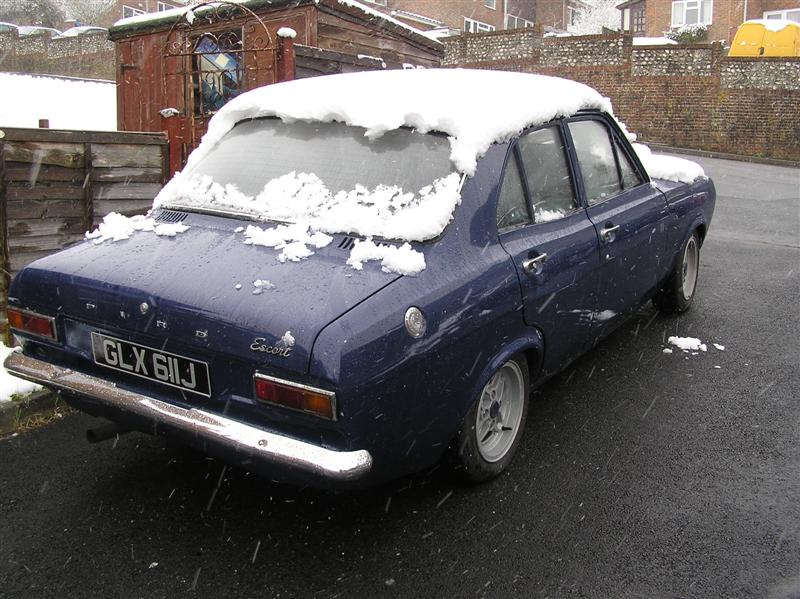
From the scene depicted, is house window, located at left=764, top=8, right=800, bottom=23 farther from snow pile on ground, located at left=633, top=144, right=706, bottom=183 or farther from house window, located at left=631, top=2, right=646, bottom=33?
snow pile on ground, located at left=633, top=144, right=706, bottom=183

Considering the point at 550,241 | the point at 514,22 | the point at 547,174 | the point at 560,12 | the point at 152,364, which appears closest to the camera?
the point at 152,364

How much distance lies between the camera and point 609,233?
396 centimetres

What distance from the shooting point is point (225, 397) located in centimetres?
260

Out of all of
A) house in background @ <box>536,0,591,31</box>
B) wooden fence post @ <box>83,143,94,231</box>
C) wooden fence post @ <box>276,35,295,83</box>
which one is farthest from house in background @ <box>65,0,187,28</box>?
wooden fence post @ <box>83,143,94,231</box>

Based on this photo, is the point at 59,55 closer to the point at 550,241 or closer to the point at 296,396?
the point at 550,241

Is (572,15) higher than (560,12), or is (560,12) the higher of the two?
(572,15)

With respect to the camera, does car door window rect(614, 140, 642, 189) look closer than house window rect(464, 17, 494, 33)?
Yes

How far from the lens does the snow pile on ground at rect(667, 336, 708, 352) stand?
4996mm

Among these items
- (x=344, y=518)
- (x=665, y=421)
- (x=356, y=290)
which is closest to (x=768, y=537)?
(x=665, y=421)

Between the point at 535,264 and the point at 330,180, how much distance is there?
3.29 ft

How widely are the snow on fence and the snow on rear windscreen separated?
167 cm

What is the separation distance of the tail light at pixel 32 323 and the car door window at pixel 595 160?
8.96 feet

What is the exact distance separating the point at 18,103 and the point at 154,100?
916 cm

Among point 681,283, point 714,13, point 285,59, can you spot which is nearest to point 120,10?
point 714,13
